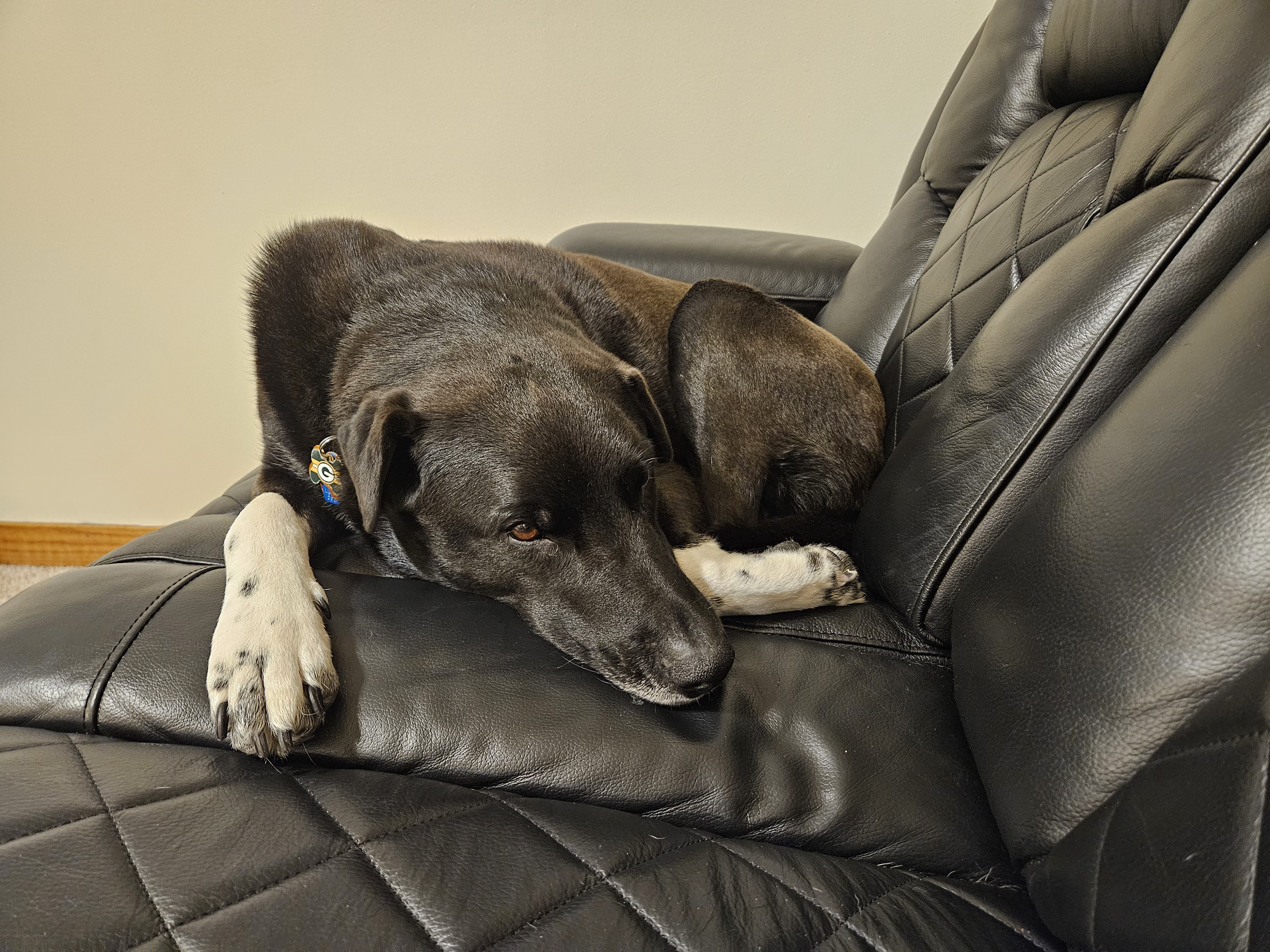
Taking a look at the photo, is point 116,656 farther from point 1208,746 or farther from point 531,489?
point 1208,746

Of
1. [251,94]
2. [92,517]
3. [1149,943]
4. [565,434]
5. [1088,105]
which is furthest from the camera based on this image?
[92,517]

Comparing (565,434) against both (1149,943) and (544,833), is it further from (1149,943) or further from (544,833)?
(1149,943)

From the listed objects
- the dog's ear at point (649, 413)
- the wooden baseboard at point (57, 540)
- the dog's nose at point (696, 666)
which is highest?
the dog's ear at point (649, 413)

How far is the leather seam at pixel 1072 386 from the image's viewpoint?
0.99m

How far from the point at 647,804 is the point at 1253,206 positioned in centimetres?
108

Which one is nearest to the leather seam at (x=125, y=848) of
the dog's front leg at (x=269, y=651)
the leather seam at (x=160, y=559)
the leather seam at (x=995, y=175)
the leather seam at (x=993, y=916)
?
the dog's front leg at (x=269, y=651)

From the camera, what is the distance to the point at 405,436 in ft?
4.45

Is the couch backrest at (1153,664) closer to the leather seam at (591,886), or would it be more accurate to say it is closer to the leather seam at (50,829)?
the leather seam at (591,886)

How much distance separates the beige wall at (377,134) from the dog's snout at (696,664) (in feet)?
8.11

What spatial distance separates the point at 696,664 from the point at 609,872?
372 mm

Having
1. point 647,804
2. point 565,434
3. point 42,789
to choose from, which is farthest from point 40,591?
point 647,804

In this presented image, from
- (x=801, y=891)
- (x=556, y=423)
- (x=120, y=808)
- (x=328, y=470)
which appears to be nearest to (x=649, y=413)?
(x=556, y=423)

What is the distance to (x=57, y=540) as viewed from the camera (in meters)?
3.74

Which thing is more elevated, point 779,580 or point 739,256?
point 739,256
